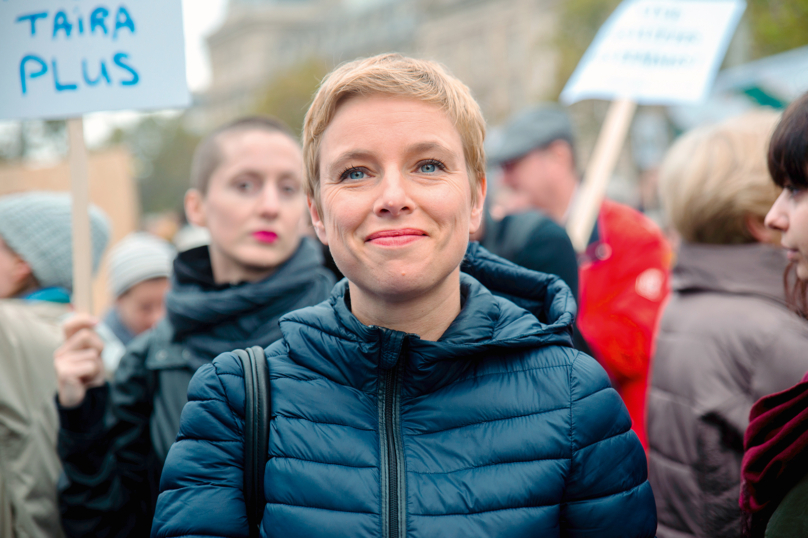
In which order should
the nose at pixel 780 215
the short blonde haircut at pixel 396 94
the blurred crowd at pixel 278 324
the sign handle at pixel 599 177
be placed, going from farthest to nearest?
the sign handle at pixel 599 177 → the blurred crowd at pixel 278 324 → the nose at pixel 780 215 → the short blonde haircut at pixel 396 94

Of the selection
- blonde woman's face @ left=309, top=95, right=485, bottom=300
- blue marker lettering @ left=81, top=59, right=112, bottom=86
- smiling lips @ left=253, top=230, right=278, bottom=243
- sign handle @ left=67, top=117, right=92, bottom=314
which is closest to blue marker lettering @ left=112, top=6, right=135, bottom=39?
blue marker lettering @ left=81, top=59, right=112, bottom=86

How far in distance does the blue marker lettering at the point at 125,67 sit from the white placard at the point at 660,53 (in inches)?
86.6

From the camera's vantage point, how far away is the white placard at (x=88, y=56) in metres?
2.37

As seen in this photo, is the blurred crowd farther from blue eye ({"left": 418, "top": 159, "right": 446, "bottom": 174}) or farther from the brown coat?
blue eye ({"left": 418, "top": 159, "right": 446, "bottom": 174})

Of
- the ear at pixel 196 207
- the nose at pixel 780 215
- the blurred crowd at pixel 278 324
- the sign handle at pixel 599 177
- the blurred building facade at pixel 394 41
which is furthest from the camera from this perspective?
the blurred building facade at pixel 394 41

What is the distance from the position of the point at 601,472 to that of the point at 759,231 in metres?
1.39

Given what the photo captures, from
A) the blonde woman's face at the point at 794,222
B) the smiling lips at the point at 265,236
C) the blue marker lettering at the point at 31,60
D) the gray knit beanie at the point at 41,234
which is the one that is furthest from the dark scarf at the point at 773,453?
the gray knit beanie at the point at 41,234

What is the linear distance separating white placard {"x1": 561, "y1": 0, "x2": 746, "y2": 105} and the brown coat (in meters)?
1.47

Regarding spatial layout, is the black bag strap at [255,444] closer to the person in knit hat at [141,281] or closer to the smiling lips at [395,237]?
the smiling lips at [395,237]

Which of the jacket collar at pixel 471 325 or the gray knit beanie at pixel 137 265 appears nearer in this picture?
the jacket collar at pixel 471 325

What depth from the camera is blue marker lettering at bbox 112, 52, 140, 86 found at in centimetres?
239

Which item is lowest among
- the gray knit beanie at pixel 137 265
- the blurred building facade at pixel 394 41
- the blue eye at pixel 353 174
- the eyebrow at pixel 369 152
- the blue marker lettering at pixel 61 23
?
the gray knit beanie at pixel 137 265

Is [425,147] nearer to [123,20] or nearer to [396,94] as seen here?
[396,94]

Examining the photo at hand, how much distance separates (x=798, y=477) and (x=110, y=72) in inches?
89.8
